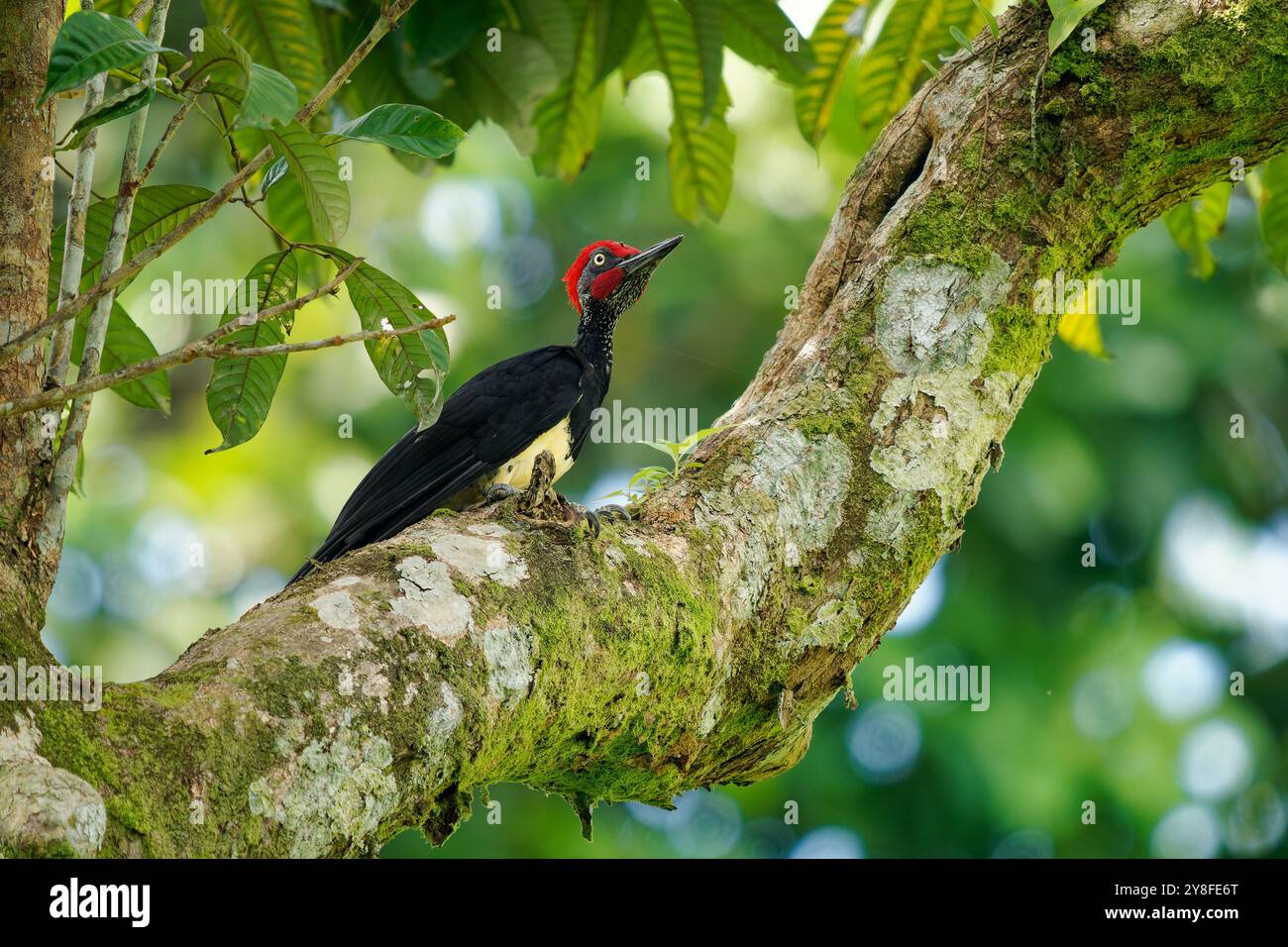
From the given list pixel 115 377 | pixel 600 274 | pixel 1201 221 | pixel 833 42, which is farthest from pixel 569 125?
pixel 115 377

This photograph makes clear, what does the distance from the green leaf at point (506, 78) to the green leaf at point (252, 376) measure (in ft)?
3.83

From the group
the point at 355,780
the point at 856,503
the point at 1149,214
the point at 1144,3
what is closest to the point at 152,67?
the point at 355,780

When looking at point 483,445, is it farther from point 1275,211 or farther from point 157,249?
point 1275,211

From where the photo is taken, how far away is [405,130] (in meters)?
1.81

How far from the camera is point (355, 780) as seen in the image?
1.62 meters

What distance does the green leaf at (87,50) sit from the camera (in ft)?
4.84

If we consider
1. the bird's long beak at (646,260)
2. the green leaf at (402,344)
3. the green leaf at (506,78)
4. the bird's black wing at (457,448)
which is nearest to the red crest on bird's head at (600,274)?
the bird's long beak at (646,260)

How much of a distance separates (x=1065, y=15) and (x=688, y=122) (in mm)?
1364

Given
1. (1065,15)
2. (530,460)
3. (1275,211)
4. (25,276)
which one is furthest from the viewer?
(530,460)

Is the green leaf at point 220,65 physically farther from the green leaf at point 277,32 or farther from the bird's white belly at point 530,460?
the bird's white belly at point 530,460

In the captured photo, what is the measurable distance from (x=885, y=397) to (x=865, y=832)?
19.8 feet

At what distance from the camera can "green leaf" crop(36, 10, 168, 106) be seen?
4.84 ft

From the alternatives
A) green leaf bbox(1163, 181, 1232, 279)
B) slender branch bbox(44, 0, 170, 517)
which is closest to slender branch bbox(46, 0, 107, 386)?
slender branch bbox(44, 0, 170, 517)

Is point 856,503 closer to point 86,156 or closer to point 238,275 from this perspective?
point 86,156
